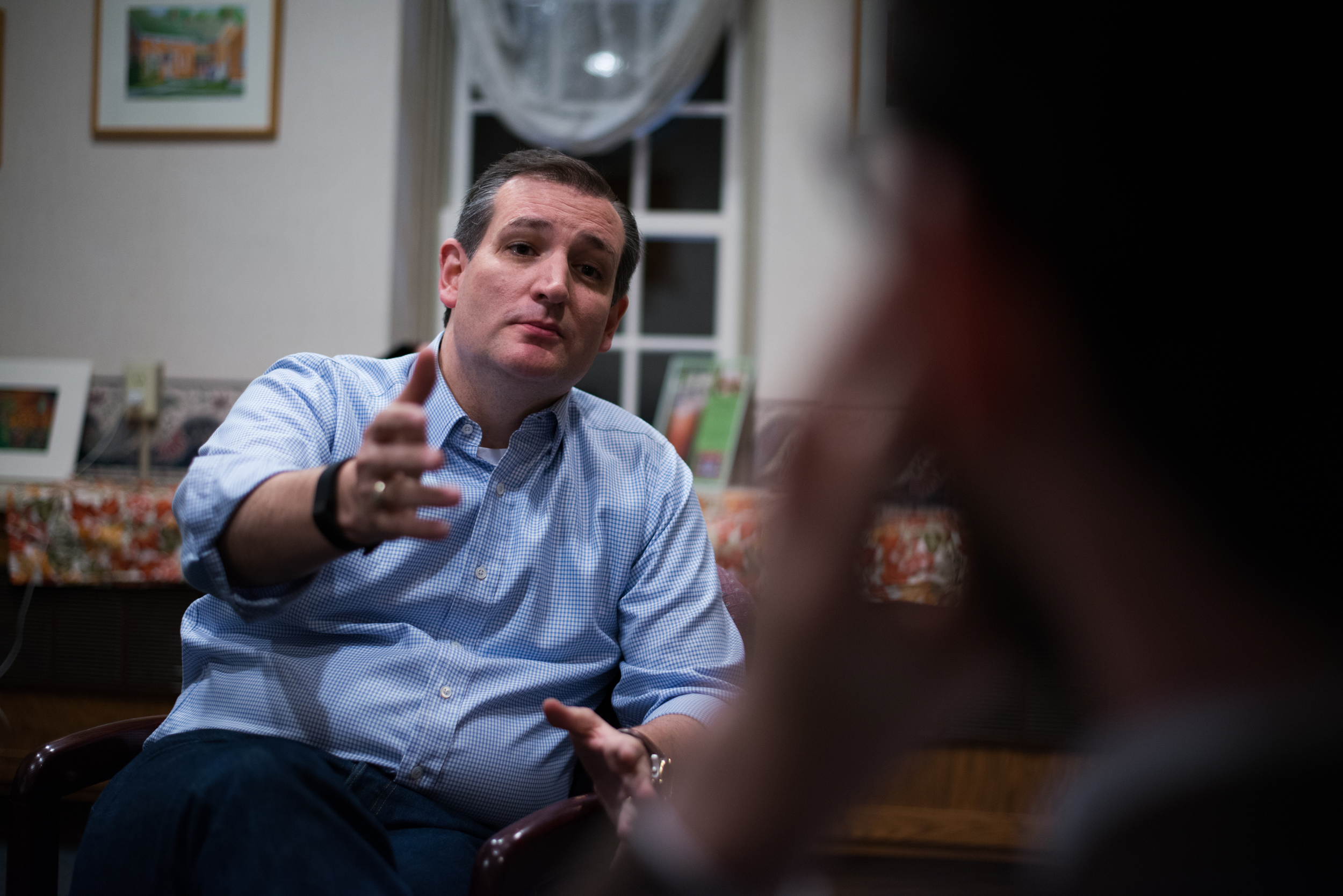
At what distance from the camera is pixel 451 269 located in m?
1.44

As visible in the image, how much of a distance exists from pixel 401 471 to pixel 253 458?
14.1 inches

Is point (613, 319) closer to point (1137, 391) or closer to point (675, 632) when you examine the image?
point (675, 632)

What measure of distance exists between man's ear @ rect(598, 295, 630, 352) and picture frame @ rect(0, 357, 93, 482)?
2545 mm

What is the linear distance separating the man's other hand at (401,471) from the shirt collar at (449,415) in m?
0.45

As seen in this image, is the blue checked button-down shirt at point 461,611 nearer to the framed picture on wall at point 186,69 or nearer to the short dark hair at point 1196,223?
the short dark hair at point 1196,223

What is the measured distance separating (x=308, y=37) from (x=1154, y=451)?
3649 mm

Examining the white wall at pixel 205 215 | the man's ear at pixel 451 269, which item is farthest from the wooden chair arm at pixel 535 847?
the white wall at pixel 205 215

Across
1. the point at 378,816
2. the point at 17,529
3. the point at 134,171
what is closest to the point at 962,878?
the point at 378,816

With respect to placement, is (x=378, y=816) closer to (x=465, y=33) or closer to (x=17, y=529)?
(x=17, y=529)

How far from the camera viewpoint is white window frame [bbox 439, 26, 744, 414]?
3529 mm

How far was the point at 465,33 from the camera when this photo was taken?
336 centimetres

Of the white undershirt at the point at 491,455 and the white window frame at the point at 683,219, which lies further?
the white window frame at the point at 683,219

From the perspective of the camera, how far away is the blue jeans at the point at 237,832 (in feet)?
2.76

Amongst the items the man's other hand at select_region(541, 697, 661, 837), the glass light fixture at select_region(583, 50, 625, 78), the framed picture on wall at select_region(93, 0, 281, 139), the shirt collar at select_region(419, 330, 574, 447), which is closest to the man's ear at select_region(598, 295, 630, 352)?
the shirt collar at select_region(419, 330, 574, 447)
